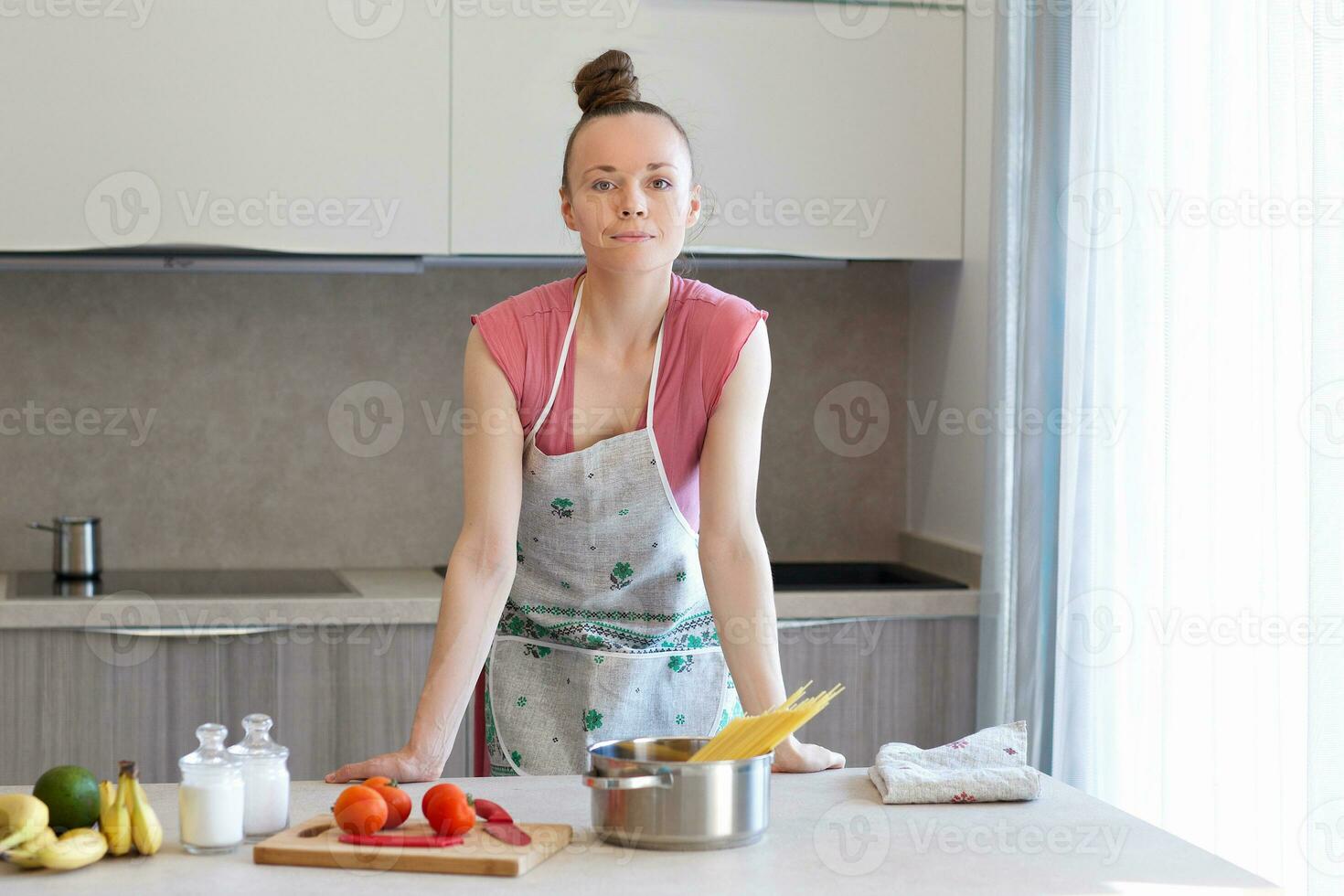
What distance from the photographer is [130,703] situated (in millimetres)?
2305

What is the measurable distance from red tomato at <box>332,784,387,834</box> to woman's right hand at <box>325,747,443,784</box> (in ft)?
0.64

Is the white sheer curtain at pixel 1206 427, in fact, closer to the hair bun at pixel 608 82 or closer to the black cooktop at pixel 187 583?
the hair bun at pixel 608 82

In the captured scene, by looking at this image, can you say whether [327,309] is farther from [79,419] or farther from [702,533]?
[702,533]

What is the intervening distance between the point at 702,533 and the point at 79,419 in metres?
1.73

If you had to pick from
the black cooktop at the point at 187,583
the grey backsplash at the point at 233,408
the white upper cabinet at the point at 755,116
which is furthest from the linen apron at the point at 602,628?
the grey backsplash at the point at 233,408

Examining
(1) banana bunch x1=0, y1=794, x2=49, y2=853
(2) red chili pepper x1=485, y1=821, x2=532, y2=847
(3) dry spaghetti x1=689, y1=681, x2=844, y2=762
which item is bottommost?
(2) red chili pepper x1=485, y1=821, x2=532, y2=847

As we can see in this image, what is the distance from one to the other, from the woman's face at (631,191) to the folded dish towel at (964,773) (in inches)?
22.1

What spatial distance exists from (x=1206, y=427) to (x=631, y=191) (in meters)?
0.80

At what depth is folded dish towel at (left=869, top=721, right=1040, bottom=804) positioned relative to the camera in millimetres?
1243

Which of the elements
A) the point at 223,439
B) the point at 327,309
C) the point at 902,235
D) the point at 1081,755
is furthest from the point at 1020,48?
the point at 223,439

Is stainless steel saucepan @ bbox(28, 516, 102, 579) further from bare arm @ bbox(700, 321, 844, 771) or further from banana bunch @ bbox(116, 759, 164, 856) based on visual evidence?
banana bunch @ bbox(116, 759, 164, 856)

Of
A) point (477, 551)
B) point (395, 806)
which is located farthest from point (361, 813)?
point (477, 551)

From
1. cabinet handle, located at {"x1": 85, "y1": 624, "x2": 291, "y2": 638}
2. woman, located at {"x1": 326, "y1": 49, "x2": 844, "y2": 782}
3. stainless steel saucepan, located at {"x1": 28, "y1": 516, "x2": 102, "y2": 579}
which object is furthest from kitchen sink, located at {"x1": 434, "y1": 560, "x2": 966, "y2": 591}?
woman, located at {"x1": 326, "y1": 49, "x2": 844, "y2": 782}

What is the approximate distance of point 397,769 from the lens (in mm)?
1307
